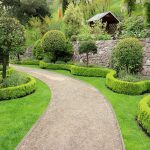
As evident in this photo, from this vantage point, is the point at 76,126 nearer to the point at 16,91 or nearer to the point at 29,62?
the point at 16,91

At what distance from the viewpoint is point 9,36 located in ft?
74.0

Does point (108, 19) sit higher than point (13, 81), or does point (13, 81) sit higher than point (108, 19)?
point (108, 19)

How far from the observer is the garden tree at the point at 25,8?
186ft

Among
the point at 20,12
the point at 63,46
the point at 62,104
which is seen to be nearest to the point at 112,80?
the point at 62,104

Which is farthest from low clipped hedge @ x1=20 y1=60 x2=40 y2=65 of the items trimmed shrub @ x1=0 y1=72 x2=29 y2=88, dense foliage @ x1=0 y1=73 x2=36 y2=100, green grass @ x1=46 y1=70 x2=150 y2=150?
dense foliage @ x1=0 y1=73 x2=36 y2=100

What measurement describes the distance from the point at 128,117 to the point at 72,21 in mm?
25024

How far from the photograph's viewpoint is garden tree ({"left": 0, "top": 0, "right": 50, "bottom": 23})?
5678 centimetres

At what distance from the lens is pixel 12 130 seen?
1438 centimetres

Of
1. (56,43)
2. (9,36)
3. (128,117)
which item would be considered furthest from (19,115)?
(56,43)

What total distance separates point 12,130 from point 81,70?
617 inches

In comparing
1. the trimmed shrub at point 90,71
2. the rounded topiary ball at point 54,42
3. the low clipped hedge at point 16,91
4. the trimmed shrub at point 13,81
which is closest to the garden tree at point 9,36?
the trimmed shrub at point 13,81

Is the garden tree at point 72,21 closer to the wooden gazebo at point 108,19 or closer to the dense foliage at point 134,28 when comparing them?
the wooden gazebo at point 108,19

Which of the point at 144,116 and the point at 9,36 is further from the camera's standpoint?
the point at 9,36

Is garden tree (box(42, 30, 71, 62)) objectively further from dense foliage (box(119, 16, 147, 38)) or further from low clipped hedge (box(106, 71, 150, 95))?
low clipped hedge (box(106, 71, 150, 95))
